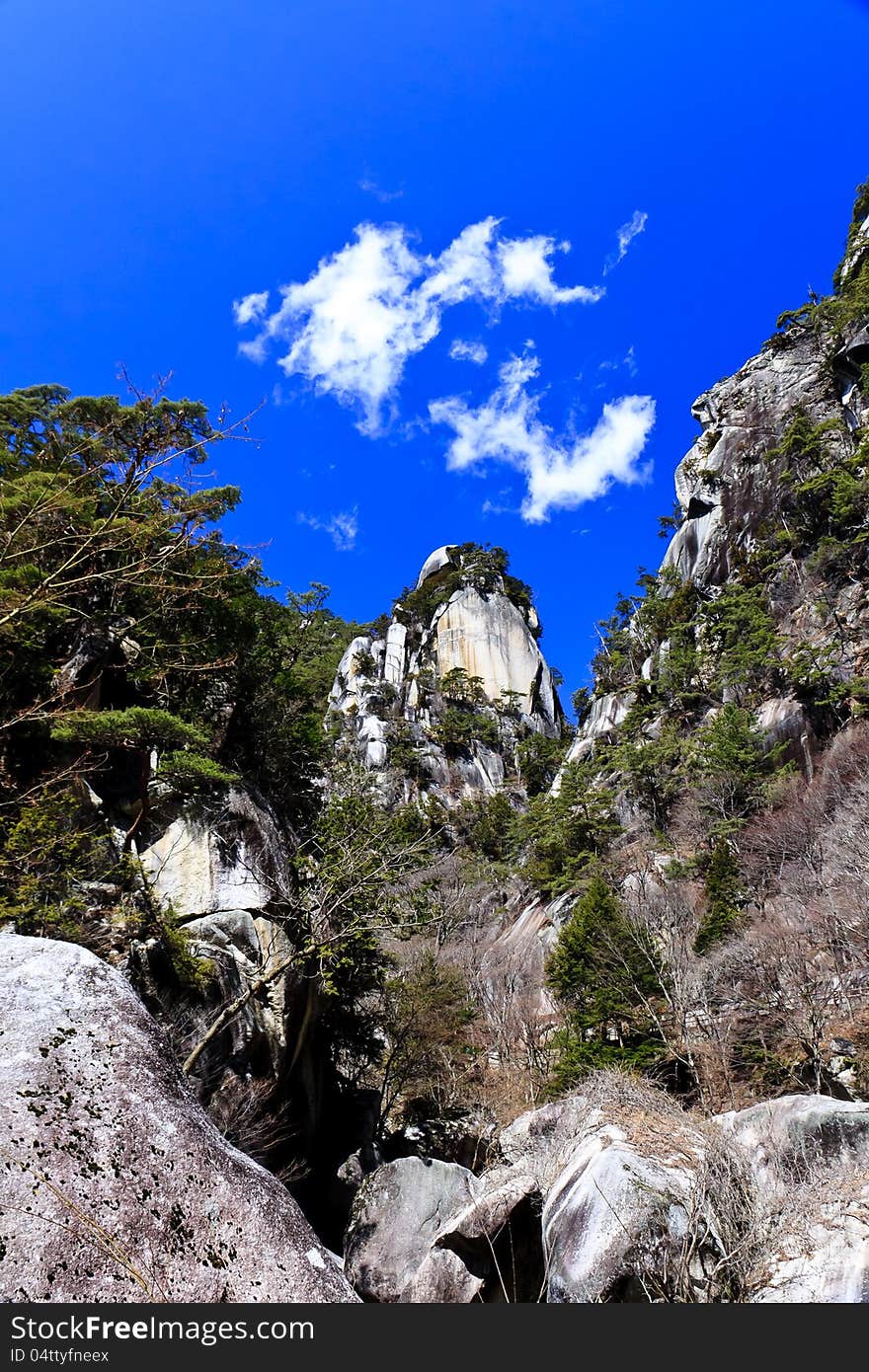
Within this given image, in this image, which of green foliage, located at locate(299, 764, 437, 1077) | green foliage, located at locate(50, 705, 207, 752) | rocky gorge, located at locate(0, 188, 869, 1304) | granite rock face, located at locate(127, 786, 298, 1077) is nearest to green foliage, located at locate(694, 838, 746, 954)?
rocky gorge, located at locate(0, 188, 869, 1304)

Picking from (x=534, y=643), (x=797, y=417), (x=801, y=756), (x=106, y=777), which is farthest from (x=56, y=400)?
(x=534, y=643)

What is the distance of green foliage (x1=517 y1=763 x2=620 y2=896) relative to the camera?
26281 millimetres

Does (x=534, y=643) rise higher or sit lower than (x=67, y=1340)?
higher

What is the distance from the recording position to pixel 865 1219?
17.3 feet

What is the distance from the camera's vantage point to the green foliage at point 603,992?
14.7m

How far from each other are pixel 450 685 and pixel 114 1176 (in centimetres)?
4464

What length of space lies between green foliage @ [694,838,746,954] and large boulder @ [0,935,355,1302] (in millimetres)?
13969

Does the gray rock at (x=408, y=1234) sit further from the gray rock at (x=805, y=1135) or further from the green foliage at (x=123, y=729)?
the green foliage at (x=123, y=729)

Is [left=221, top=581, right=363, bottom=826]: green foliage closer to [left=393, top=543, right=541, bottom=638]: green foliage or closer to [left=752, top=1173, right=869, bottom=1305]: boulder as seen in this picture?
[left=752, top=1173, right=869, bottom=1305]: boulder

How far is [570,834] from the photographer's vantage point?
27797 mm

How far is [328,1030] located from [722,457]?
35.5 meters

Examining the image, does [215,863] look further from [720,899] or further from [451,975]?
[720,899]

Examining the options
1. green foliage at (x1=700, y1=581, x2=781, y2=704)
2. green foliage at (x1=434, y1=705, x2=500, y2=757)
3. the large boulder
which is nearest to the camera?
the large boulder

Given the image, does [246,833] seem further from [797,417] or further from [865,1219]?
[797,417]
